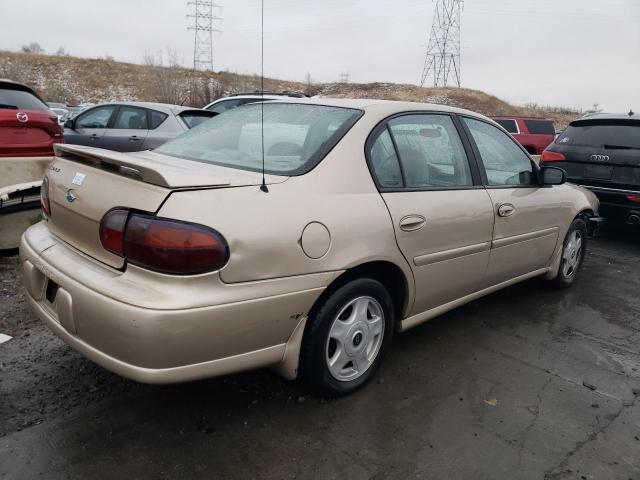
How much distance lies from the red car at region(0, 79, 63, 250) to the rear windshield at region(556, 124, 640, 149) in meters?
6.21

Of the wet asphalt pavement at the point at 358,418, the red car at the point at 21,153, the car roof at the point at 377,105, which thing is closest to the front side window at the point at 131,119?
the red car at the point at 21,153

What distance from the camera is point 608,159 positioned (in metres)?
6.05

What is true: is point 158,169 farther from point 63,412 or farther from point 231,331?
point 63,412

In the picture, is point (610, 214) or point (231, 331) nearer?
point (231, 331)

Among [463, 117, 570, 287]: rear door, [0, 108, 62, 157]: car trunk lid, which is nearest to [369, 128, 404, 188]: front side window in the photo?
[463, 117, 570, 287]: rear door

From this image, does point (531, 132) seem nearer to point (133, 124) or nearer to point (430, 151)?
point (133, 124)

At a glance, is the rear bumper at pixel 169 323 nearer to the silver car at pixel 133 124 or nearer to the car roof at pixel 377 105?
the car roof at pixel 377 105

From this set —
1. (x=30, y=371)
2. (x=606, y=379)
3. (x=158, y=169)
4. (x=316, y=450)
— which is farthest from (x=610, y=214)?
(x=30, y=371)

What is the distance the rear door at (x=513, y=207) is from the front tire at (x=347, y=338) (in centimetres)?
109

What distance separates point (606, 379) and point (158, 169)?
9.30ft

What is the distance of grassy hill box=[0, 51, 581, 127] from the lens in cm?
4712

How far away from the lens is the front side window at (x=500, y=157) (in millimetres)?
3451

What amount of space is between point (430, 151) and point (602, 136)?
14.1 feet

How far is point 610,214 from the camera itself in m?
6.10
